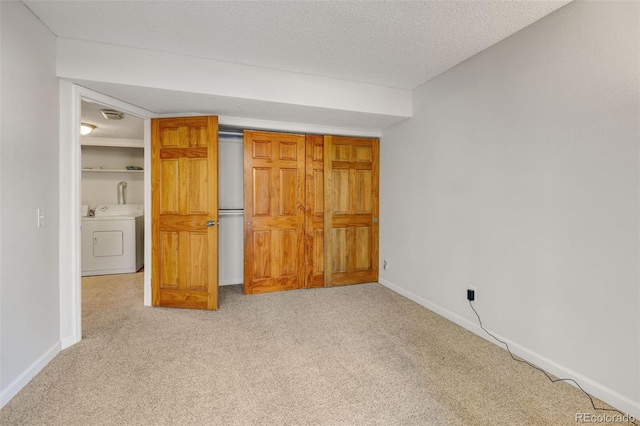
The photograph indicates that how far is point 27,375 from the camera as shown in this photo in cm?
191

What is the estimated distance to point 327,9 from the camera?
78.3 inches

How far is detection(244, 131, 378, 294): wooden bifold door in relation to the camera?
3766mm

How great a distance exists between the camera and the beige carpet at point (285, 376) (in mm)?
1641

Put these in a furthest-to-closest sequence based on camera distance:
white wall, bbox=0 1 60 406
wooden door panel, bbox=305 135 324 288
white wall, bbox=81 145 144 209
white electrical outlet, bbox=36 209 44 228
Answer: white wall, bbox=81 145 144 209
wooden door panel, bbox=305 135 324 288
white electrical outlet, bbox=36 209 44 228
white wall, bbox=0 1 60 406

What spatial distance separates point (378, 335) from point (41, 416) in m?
2.27

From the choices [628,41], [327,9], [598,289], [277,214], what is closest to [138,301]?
[277,214]

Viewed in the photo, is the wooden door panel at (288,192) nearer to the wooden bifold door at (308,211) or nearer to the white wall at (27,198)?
the wooden bifold door at (308,211)

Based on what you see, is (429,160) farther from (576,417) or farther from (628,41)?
(576,417)

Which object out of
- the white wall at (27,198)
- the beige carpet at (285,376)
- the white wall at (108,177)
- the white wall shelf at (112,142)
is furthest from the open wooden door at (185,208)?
the white wall at (108,177)

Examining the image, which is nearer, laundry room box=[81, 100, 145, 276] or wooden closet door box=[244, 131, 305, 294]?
wooden closet door box=[244, 131, 305, 294]

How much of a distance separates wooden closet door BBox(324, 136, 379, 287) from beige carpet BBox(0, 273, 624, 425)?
109 cm

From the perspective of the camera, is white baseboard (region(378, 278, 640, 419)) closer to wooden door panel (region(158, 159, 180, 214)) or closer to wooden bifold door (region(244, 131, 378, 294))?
wooden bifold door (region(244, 131, 378, 294))

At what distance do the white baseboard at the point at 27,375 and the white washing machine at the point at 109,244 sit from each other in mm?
2655

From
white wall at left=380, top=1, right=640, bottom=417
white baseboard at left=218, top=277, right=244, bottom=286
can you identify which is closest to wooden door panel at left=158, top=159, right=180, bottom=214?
Result: white baseboard at left=218, top=277, right=244, bottom=286
